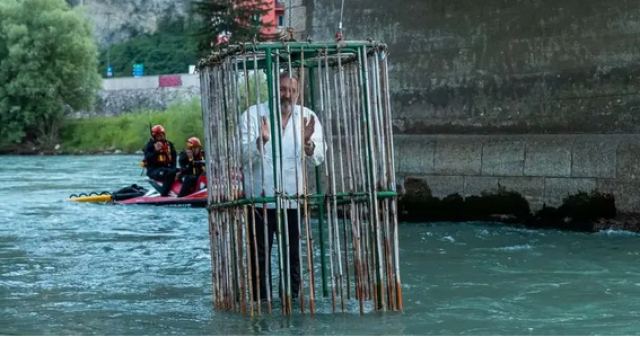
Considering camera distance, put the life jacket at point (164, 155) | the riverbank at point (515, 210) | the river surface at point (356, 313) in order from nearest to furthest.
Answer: the river surface at point (356, 313)
the riverbank at point (515, 210)
the life jacket at point (164, 155)

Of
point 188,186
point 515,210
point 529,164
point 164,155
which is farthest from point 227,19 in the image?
point 529,164

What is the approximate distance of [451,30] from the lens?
55.4 ft

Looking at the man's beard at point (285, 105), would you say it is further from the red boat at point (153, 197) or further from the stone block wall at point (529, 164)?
the red boat at point (153, 197)

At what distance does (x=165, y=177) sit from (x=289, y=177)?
49.3 ft

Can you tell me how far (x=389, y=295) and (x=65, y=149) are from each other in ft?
209

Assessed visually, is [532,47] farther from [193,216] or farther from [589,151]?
[193,216]

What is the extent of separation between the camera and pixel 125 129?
245 feet

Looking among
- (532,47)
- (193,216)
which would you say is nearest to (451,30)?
(532,47)

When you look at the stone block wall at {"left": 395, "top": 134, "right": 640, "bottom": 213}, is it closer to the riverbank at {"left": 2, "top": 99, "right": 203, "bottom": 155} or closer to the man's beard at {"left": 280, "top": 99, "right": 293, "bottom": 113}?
the man's beard at {"left": 280, "top": 99, "right": 293, "bottom": 113}

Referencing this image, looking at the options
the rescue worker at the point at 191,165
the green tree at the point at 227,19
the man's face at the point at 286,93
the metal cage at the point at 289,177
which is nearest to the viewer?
the metal cage at the point at 289,177

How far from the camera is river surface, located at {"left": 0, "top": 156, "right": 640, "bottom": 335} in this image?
8422 millimetres

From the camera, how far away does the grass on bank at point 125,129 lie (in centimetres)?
6725

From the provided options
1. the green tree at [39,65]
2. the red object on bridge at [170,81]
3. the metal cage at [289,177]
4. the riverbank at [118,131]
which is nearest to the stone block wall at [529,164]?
the metal cage at [289,177]

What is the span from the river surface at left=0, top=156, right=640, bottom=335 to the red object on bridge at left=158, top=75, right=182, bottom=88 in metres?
66.1
